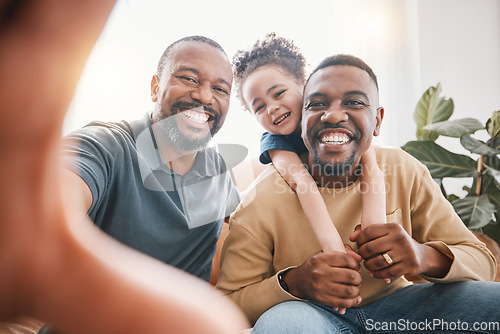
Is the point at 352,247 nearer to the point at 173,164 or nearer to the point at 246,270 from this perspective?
the point at 246,270

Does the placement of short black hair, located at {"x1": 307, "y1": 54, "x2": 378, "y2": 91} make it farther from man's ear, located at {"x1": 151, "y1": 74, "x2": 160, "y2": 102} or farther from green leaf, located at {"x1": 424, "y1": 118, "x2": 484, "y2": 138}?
green leaf, located at {"x1": 424, "y1": 118, "x2": 484, "y2": 138}

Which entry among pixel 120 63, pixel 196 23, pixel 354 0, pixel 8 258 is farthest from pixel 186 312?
pixel 354 0

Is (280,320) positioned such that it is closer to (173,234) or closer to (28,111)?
(173,234)

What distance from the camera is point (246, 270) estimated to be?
0.66 m

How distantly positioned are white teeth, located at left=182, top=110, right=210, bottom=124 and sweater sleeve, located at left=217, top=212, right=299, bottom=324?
186 mm

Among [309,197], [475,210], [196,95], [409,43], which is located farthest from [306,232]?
[409,43]

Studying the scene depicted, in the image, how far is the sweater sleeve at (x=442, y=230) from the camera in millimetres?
666

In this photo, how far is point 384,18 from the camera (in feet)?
6.72

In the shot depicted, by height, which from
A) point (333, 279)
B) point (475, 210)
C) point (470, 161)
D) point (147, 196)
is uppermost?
point (147, 196)

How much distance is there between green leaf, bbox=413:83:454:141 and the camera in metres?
1.61

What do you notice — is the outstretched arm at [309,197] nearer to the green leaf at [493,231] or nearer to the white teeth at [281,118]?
the white teeth at [281,118]

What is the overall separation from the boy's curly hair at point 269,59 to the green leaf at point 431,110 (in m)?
1.05

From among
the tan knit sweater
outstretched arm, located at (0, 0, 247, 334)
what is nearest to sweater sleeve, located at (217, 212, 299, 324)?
the tan knit sweater

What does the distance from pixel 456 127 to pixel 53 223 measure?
1.59m
